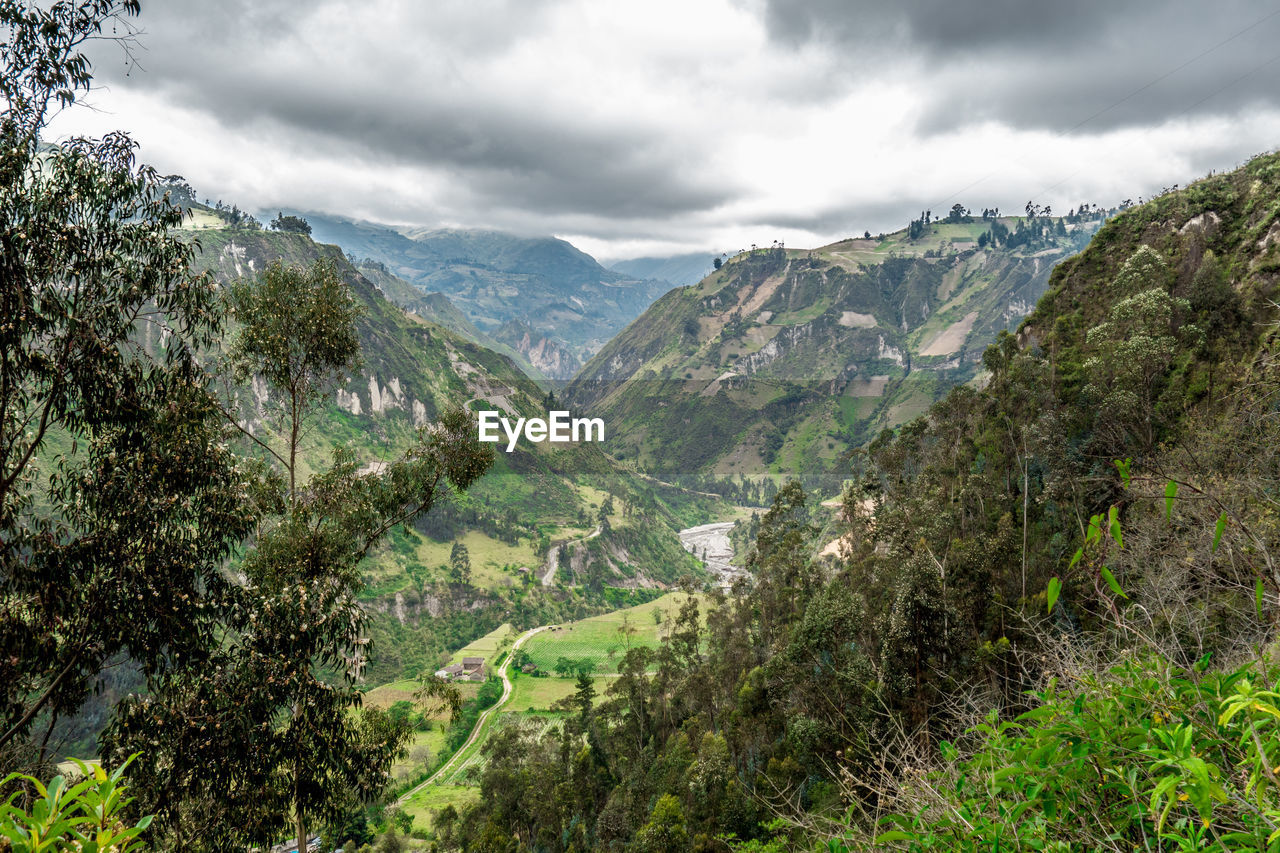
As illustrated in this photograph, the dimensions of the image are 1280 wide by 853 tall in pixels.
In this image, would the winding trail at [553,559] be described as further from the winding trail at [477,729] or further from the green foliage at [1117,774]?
the green foliage at [1117,774]

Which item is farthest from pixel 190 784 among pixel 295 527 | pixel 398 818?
pixel 398 818

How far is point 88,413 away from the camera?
9312 mm

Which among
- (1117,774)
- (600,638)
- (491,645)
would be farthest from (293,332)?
(491,645)

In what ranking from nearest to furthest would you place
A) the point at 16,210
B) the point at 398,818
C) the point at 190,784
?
the point at 16,210, the point at 190,784, the point at 398,818

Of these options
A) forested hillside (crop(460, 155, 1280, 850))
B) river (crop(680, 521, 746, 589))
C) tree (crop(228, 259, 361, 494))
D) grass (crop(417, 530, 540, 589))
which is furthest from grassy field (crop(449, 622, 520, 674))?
tree (crop(228, 259, 361, 494))

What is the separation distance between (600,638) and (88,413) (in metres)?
113

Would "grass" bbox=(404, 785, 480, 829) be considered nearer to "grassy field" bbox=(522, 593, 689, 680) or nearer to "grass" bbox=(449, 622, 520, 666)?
"grassy field" bbox=(522, 593, 689, 680)

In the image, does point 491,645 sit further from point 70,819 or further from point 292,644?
point 70,819

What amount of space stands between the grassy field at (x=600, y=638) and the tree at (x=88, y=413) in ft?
292

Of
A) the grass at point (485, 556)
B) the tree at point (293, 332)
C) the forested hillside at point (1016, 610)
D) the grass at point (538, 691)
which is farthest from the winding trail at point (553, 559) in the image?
the tree at point (293, 332)

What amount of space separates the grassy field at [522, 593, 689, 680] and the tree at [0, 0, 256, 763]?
8893 centimetres

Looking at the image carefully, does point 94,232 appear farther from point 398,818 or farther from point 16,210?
point 398,818

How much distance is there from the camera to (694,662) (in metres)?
48.8

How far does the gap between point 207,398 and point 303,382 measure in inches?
162
